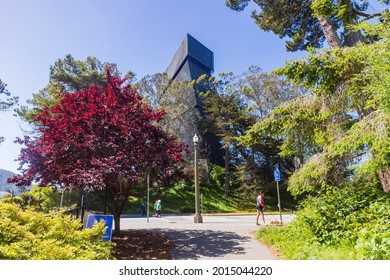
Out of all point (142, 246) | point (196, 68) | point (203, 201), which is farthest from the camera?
point (196, 68)

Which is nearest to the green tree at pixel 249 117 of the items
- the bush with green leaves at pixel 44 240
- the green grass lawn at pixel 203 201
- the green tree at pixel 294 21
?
the green grass lawn at pixel 203 201

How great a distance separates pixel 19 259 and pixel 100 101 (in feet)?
17.7

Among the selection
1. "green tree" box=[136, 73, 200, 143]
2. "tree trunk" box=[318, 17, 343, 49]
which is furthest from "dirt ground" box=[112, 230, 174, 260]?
"green tree" box=[136, 73, 200, 143]

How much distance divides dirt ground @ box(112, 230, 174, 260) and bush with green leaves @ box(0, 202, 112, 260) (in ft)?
5.99

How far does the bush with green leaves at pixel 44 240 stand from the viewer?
3.07 meters

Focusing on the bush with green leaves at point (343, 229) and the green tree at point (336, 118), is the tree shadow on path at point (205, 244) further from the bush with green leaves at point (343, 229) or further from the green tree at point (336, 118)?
the green tree at point (336, 118)

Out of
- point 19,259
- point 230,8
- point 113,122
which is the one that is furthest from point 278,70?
point 230,8

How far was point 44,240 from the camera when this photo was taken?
138 inches

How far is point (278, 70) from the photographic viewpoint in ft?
20.9

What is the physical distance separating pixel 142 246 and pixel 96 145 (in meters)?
3.18

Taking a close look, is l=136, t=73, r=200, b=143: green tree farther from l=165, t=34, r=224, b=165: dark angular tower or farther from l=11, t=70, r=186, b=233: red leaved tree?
l=11, t=70, r=186, b=233: red leaved tree

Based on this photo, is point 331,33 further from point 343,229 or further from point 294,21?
point 343,229

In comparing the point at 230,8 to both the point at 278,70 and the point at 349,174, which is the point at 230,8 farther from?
the point at 349,174

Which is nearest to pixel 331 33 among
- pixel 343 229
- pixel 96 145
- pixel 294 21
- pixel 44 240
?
pixel 294 21
